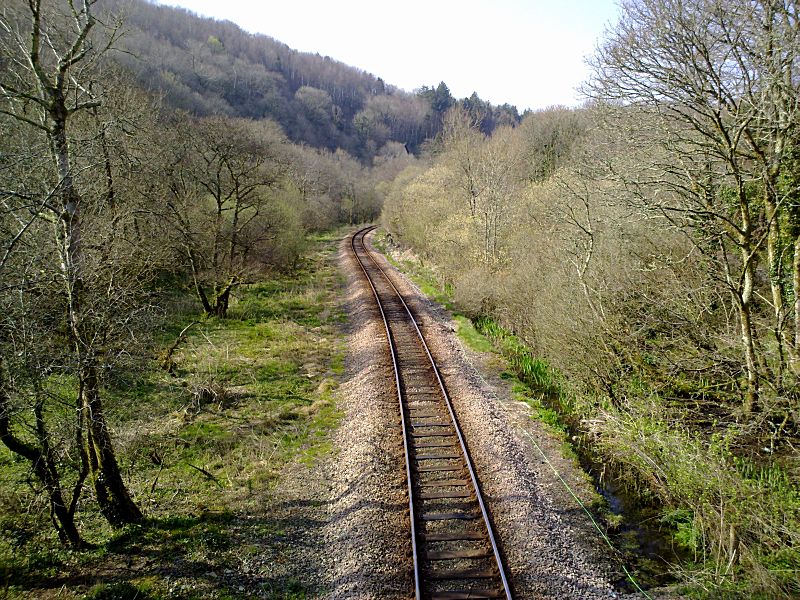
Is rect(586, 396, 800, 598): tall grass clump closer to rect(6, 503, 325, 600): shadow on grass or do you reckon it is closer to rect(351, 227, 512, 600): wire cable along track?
rect(351, 227, 512, 600): wire cable along track

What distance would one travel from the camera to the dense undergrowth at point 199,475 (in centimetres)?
639

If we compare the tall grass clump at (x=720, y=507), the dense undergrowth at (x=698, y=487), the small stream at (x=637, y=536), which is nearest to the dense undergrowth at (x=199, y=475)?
the small stream at (x=637, y=536)

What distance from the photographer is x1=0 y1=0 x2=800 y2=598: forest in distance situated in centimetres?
645

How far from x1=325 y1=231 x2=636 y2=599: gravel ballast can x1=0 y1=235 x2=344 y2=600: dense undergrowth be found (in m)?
0.81

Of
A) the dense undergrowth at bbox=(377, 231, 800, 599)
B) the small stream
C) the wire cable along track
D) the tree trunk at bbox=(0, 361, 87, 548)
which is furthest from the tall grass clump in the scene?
the tree trunk at bbox=(0, 361, 87, 548)

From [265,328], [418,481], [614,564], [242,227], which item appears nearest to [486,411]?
[418,481]

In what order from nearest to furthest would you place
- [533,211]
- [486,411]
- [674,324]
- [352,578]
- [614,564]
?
[352,578] < [614,564] < [674,324] < [486,411] < [533,211]

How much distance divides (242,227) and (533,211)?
12487 mm

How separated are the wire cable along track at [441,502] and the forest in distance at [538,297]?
239 centimetres

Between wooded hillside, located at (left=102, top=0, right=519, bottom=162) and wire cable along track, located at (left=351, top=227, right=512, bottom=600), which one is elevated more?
wooded hillside, located at (left=102, top=0, right=519, bottom=162)

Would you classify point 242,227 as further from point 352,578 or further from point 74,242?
point 352,578

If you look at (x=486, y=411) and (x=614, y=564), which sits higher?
(x=486, y=411)

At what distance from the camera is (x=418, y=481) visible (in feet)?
28.2

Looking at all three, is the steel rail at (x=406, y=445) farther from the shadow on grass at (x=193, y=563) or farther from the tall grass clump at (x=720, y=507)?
the tall grass clump at (x=720, y=507)
